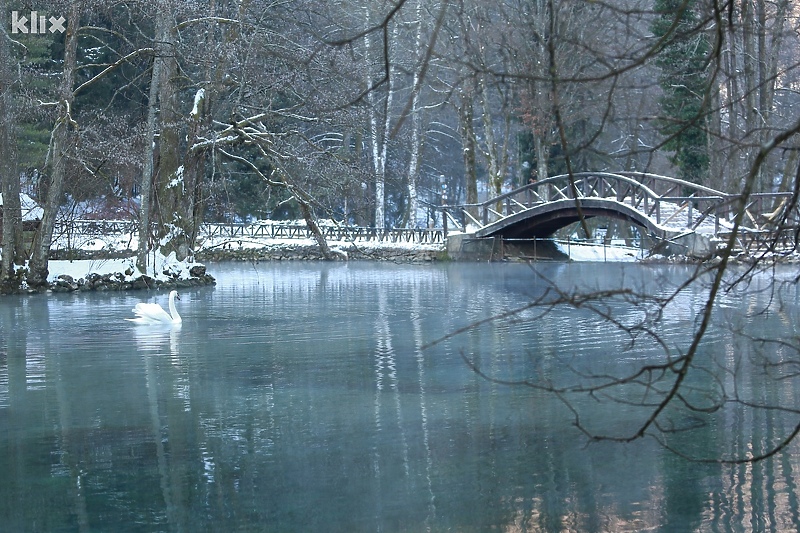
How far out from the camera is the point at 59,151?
65.9 feet

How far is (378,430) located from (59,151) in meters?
13.9

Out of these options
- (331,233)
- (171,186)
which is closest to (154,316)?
(171,186)

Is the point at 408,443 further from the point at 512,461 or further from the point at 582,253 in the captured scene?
the point at 582,253

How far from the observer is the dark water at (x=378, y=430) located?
634 centimetres

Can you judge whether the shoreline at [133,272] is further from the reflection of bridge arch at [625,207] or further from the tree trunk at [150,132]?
the reflection of bridge arch at [625,207]

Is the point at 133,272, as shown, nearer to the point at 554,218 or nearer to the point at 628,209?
the point at 628,209

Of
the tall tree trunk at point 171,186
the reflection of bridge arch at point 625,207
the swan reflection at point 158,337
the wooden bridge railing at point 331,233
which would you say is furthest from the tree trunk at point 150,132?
the wooden bridge railing at point 331,233

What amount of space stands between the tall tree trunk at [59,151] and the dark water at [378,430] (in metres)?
5.56

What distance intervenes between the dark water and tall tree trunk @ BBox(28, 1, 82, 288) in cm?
556

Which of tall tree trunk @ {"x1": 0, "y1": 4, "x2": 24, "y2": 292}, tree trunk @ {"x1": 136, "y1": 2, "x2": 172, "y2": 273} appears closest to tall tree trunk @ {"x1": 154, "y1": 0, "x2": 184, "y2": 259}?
tree trunk @ {"x1": 136, "y1": 2, "x2": 172, "y2": 273}

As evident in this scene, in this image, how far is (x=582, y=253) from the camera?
30922mm

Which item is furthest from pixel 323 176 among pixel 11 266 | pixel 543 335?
pixel 543 335

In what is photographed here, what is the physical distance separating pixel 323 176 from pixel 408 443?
43.5 ft

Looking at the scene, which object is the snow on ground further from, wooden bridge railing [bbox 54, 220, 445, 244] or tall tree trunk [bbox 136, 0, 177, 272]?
wooden bridge railing [bbox 54, 220, 445, 244]
